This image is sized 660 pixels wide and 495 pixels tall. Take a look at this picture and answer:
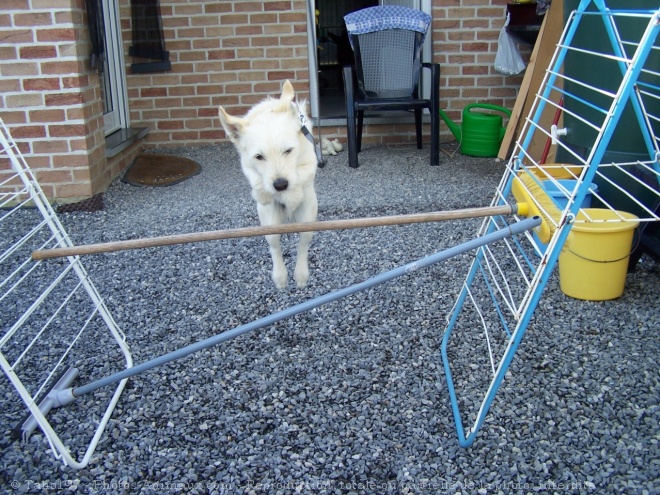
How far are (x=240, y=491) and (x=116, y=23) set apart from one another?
17.7 ft

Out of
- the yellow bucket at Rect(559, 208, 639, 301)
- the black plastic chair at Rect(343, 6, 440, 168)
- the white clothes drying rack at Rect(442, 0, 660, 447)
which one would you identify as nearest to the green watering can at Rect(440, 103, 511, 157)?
the black plastic chair at Rect(343, 6, 440, 168)

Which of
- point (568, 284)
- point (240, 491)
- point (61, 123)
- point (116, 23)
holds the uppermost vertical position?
point (116, 23)

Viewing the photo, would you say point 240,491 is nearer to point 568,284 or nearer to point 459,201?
point 568,284

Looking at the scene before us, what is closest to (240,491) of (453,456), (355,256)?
(453,456)

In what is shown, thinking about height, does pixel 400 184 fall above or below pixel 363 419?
above

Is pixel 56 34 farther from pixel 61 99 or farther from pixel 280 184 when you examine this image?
pixel 280 184

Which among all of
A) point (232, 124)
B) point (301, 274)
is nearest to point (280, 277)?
point (301, 274)

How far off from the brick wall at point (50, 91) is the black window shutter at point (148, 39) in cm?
146

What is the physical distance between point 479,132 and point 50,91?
3884 mm

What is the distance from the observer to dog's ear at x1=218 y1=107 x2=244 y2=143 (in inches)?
86.7

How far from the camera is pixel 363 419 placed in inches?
90.3

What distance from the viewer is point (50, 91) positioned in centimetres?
446

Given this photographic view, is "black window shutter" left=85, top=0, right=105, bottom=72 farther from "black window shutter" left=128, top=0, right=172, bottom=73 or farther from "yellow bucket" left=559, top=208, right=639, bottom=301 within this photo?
"yellow bucket" left=559, top=208, right=639, bottom=301

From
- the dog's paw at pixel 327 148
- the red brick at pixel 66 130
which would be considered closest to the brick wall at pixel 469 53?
the dog's paw at pixel 327 148
